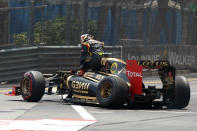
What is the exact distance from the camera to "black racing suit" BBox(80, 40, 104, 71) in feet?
48.8

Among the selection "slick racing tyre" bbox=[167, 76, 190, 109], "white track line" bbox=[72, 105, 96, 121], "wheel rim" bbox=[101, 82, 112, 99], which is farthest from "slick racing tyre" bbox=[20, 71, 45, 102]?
"slick racing tyre" bbox=[167, 76, 190, 109]

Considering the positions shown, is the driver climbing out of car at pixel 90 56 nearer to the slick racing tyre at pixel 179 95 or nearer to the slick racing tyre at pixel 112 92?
the slick racing tyre at pixel 112 92

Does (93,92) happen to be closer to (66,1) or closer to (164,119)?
(164,119)

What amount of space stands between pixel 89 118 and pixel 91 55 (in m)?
3.68

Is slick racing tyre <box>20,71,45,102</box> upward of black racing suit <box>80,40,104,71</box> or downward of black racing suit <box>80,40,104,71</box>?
downward

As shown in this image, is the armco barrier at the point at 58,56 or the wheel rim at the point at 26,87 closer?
the wheel rim at the point at 26,87

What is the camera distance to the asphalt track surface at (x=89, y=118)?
10.2 m

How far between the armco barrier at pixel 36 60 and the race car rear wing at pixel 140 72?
361 inches

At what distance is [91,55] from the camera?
14969mm

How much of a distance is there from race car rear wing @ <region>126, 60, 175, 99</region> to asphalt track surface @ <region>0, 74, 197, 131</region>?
545 millimetres

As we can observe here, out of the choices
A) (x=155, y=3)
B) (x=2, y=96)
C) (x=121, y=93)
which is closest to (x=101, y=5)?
(x=155, y=3)

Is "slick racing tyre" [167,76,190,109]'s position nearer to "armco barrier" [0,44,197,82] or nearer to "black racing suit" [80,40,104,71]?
"black racing suit" [80,40,104,71]

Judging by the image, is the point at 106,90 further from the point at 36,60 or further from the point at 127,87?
the point at 36,60

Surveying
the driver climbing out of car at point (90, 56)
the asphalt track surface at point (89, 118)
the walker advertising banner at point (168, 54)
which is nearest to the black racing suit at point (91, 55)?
the driver climbing out of car at point (90, 56)
